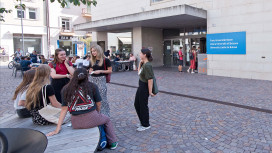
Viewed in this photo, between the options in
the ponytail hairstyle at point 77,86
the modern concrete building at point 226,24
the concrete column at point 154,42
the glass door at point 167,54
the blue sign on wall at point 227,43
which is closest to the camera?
the ponytail hairstyle at point 77,86

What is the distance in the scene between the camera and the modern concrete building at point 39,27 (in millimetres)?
27141

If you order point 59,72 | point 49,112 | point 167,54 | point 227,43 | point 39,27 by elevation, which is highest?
point 39,27

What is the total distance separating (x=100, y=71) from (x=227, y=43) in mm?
9446

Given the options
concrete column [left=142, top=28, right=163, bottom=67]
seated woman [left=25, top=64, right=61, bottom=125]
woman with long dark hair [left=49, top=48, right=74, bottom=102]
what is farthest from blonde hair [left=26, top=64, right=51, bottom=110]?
concrete column [left=142, top=28, right=163, bottom=67]

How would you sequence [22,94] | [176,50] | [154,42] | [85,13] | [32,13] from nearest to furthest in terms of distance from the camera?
[22,94] < [154,42] < [176,50] < [32,13] < [85,13]

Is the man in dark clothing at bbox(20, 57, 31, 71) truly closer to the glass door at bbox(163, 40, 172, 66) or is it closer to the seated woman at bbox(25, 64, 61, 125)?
the seated woman at bbox(25, 64, 61, 125)

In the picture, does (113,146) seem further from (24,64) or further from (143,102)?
(24,64)

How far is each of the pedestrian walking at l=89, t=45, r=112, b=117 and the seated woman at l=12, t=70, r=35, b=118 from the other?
1089 millimetres

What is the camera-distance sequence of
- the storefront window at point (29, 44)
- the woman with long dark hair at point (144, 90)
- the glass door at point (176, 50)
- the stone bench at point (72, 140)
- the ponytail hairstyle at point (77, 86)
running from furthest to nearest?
the storefront window at point (29, 44), the glass door at point (176, 50), the woman with long dark hair at point (144, 90), the ponytail hairstyle at point (77, 86), the stone bench at point (72, 140)

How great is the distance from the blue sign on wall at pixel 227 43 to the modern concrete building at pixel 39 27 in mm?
16456

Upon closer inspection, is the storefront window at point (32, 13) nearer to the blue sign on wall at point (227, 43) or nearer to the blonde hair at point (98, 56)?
the blue sign on wall at point (227, 43)

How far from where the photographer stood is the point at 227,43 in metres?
11.9

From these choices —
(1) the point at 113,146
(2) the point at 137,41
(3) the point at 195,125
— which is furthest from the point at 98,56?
(2) the point at 137,41

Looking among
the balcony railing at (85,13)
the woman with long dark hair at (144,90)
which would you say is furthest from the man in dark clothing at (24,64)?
the balcony railing at (85,13)
